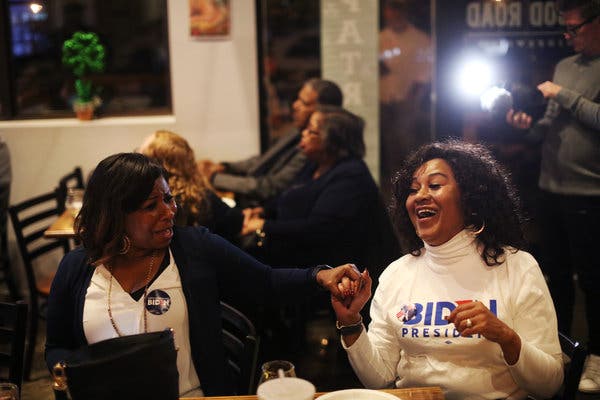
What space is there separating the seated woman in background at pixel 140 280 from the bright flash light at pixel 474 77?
2971mm

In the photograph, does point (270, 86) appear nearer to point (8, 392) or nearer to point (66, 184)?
point (66, 184)

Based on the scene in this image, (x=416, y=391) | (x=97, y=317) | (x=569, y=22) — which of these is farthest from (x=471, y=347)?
(x=569, y=22)

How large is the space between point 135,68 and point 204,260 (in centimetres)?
371

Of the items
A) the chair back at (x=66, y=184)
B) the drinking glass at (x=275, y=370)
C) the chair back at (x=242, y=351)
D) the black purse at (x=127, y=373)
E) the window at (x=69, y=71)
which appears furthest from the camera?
the window at (x=69, y=71)

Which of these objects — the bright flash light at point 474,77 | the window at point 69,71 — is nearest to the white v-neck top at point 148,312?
the bright flash light at point 474,77

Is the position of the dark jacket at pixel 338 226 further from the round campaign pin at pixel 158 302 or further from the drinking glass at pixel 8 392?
the drinking glass at pixel 8 392

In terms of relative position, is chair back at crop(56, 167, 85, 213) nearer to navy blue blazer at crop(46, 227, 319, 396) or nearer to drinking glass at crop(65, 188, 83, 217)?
drinking glass at crop(65, 188, 83, 217)

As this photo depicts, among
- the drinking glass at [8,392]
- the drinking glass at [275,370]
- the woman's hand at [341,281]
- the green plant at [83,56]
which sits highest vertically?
the green plant at [83,56]

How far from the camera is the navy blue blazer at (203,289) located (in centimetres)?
224

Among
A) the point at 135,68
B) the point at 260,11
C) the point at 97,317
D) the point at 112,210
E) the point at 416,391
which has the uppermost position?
the point at 260,11

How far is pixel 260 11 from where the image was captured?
5.22m

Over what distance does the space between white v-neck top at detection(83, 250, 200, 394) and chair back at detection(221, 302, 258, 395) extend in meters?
0.14

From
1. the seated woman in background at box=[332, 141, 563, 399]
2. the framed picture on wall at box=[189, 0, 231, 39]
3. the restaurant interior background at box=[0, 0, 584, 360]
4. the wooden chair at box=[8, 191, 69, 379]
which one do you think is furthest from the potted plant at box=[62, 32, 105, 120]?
the seated woman in background at box=[332, 141, 563, 399]

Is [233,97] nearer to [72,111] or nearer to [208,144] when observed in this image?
[208,144]
